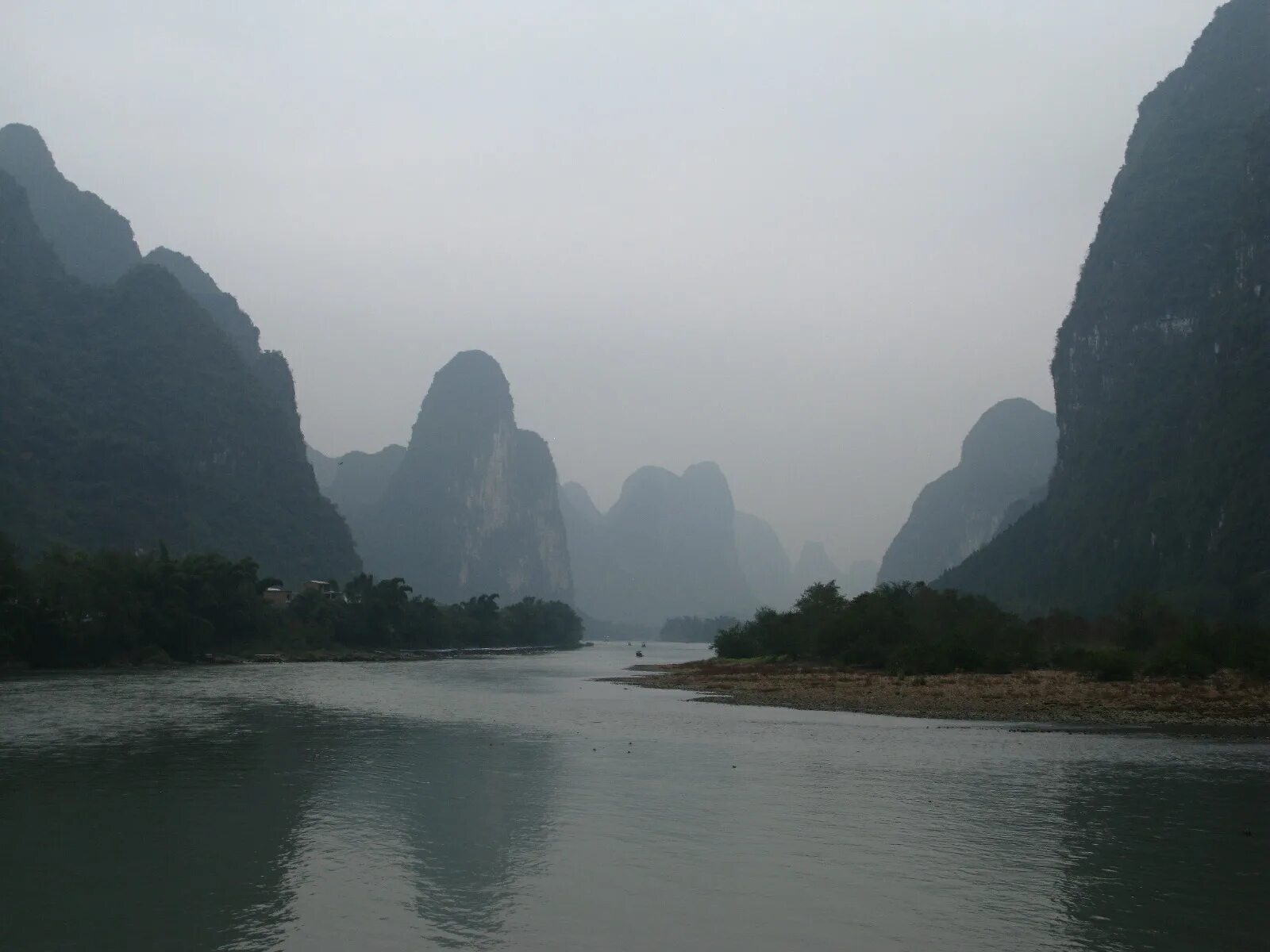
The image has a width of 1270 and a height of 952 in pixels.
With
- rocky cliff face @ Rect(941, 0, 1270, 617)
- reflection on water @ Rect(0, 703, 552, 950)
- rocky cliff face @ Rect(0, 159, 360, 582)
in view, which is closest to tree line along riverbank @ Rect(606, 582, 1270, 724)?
rocky cliff face @ Rect(941, 0, 1270, 617)

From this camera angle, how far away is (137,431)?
132125mm

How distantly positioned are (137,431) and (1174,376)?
12301 centimetres

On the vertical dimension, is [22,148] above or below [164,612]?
above

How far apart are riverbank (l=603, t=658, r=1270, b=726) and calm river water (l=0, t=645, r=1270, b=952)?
20.0 ft

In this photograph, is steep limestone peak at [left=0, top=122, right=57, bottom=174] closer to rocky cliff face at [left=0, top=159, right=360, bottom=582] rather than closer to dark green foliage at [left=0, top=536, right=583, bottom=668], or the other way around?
rocky cliff face at [left=0, top=159, right=360, bottom=582]

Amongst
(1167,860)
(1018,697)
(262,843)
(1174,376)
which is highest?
(1174,376)

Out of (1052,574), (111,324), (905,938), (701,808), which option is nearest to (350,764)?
(701,808)

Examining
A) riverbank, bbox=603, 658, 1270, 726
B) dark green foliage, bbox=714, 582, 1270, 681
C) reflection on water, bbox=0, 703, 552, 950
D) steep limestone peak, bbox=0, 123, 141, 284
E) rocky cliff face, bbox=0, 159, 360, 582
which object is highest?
steep limestone peak, bbox=0, 123, 141, 284

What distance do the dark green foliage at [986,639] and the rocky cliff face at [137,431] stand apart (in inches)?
2830

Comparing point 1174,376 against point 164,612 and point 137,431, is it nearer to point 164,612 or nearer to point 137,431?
point 164,612

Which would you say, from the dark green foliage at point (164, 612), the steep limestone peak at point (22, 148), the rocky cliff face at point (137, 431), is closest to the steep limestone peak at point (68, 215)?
the steep limestone peak at point (22, 148)

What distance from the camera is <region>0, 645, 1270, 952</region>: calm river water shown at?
11016 millimetres

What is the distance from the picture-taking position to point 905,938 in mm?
10789

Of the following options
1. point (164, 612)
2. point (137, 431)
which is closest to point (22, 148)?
point (137, 431)
